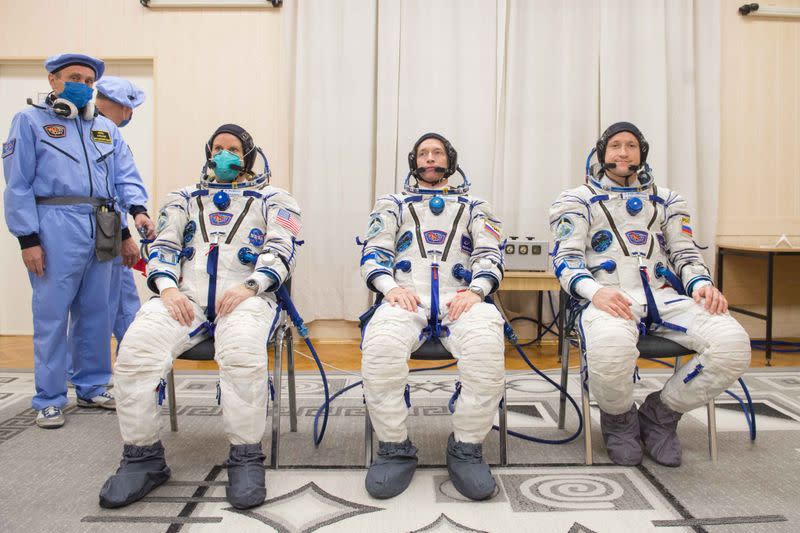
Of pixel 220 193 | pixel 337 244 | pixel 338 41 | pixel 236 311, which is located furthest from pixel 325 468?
pixel 338 41

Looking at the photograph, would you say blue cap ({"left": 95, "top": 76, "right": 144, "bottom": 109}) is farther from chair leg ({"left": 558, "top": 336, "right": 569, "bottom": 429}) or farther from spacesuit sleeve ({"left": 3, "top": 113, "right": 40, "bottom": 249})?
chair leg ({"left": 558, "top": 336, "right": 569, "bottom": 429})

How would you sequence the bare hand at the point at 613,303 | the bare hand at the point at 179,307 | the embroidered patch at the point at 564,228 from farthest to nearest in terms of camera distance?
the embroidered patch at the point at 564,228 → the bare hand at the point at 613,303 → the bare hand at the point at 179,307

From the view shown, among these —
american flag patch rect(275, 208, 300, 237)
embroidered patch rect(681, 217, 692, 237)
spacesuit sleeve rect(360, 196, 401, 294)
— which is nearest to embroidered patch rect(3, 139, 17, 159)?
american flag patch rect(275, 208, 300, 237)

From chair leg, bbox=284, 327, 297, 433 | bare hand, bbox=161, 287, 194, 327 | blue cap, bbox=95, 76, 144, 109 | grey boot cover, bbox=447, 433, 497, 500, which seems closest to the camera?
grey boot cover, bbox=447, 433, 497, 500

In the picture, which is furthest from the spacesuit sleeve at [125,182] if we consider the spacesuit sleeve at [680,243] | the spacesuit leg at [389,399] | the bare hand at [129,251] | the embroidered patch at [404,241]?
the spacesuit sleeve at [680,243]

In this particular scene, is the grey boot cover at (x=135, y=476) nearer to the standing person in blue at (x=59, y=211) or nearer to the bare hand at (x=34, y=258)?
the standing person in blue at (x=59, y=211)

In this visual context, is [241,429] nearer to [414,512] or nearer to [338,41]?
[414,512]

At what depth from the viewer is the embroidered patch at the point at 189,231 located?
236 centimetres

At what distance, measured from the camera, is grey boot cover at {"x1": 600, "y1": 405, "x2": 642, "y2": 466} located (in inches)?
88.7

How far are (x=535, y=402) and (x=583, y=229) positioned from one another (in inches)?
41.6

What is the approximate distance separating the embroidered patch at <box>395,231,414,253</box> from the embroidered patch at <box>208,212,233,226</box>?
67 centimetres

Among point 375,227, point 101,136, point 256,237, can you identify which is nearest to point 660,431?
point 375,227

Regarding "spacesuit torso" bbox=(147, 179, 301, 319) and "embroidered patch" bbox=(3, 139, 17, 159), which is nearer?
"spacesuit torso" bbox=(147, 179, 301, 319)

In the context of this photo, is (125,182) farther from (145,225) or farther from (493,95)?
(493,95)
